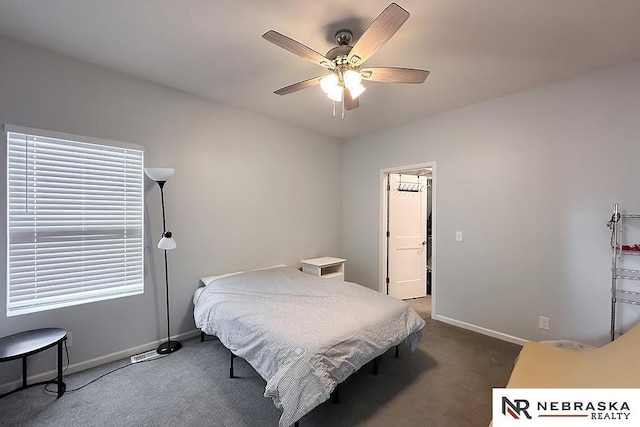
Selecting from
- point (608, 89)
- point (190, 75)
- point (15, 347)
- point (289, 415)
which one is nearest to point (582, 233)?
point (608, 89)

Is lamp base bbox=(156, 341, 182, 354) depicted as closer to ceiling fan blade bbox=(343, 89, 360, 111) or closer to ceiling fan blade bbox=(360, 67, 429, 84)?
ceiling fan blade bbox=(343, 89, 360, 111)

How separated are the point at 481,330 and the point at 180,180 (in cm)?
370

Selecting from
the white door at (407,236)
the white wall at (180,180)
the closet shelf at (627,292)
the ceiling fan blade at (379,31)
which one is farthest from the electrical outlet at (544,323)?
the ceiling fan blade at (379,31)

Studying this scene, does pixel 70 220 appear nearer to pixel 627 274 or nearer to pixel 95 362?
pixel 95 362

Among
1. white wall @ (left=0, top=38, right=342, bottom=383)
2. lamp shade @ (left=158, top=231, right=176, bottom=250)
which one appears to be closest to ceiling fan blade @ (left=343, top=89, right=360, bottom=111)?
white wall @ (left=0, top=38, right=342, bottom=383)

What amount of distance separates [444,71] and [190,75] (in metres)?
2.29

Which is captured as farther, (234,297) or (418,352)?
(418,352)

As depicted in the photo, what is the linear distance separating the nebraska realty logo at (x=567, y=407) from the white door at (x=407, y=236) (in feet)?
8.96

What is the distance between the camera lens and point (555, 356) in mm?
1750

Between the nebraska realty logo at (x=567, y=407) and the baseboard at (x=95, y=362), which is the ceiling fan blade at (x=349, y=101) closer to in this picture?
the nebraska realty logo at (x=567, y=407)

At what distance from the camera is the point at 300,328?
5.90 ft

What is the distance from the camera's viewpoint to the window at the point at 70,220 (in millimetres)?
2030

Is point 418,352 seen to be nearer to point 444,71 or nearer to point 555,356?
point 555,356

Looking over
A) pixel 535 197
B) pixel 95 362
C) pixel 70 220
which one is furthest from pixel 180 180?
pixel 535 197
